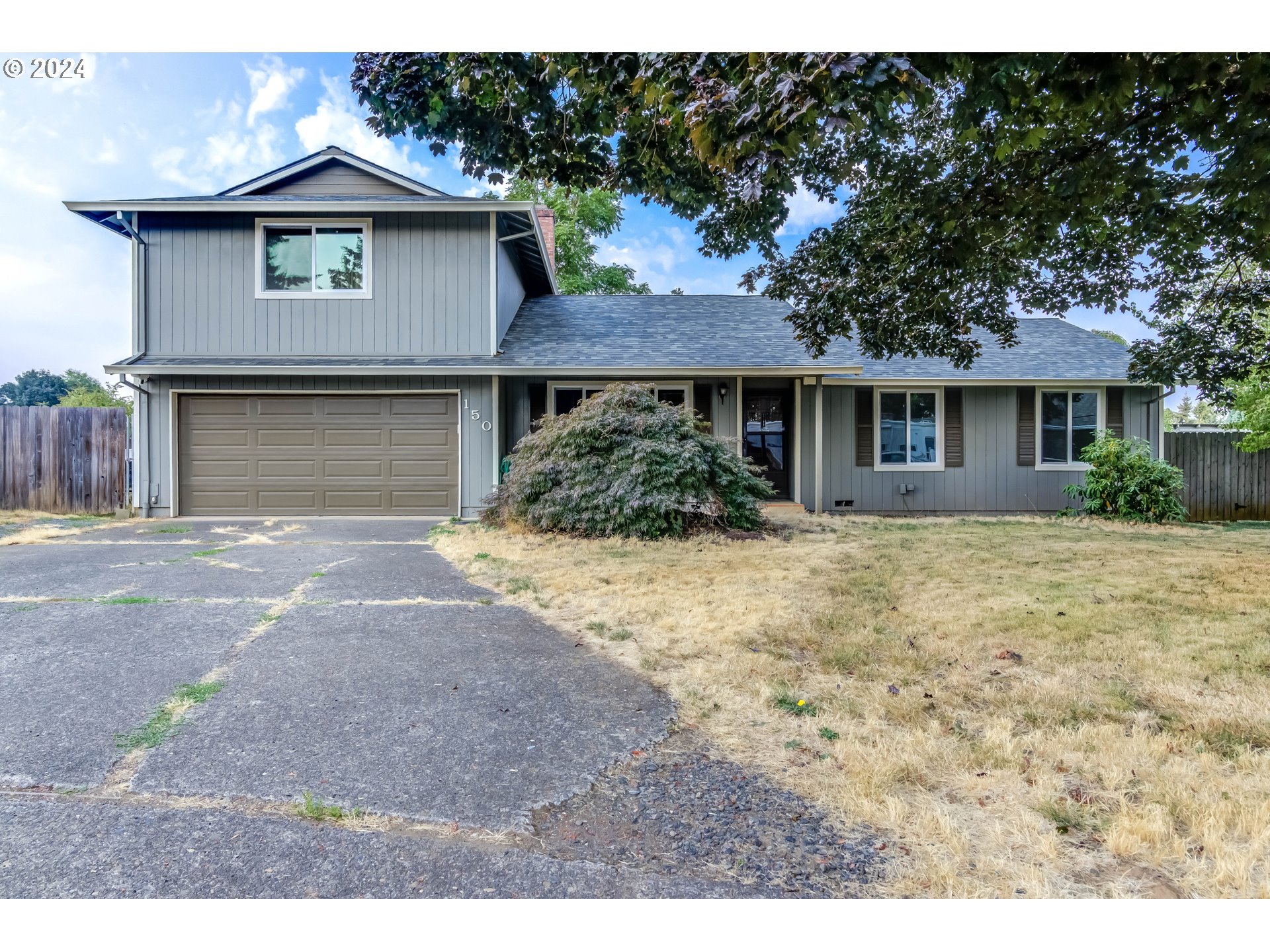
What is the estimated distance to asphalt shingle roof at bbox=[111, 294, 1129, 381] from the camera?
934 cm

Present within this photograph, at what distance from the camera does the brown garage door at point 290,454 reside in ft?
30.2

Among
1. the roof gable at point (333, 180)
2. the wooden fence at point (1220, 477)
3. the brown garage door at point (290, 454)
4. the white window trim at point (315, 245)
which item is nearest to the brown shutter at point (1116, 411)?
the wooden fence at point (1220, 477)

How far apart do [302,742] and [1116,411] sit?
42.1 feet

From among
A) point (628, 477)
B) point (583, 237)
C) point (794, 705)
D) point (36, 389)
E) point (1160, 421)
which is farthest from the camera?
point (36, 389)

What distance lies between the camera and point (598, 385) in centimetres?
1028

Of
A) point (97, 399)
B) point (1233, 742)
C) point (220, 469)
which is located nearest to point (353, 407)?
point (220, 469)

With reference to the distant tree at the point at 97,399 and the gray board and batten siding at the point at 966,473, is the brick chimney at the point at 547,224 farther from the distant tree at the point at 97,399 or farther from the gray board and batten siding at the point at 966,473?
the distant tree at the point at 97,399

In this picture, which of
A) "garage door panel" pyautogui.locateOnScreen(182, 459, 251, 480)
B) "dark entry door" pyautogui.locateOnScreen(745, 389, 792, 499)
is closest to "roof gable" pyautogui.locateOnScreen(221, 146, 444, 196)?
"garage door panel" pyautogui.locateOnScreen(182, 459, 251, 480)

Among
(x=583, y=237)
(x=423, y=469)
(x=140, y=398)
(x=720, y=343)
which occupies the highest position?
(x=583, y=237)

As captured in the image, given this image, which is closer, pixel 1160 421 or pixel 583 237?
pixel 1160 421

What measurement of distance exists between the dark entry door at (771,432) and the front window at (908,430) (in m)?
1.65
